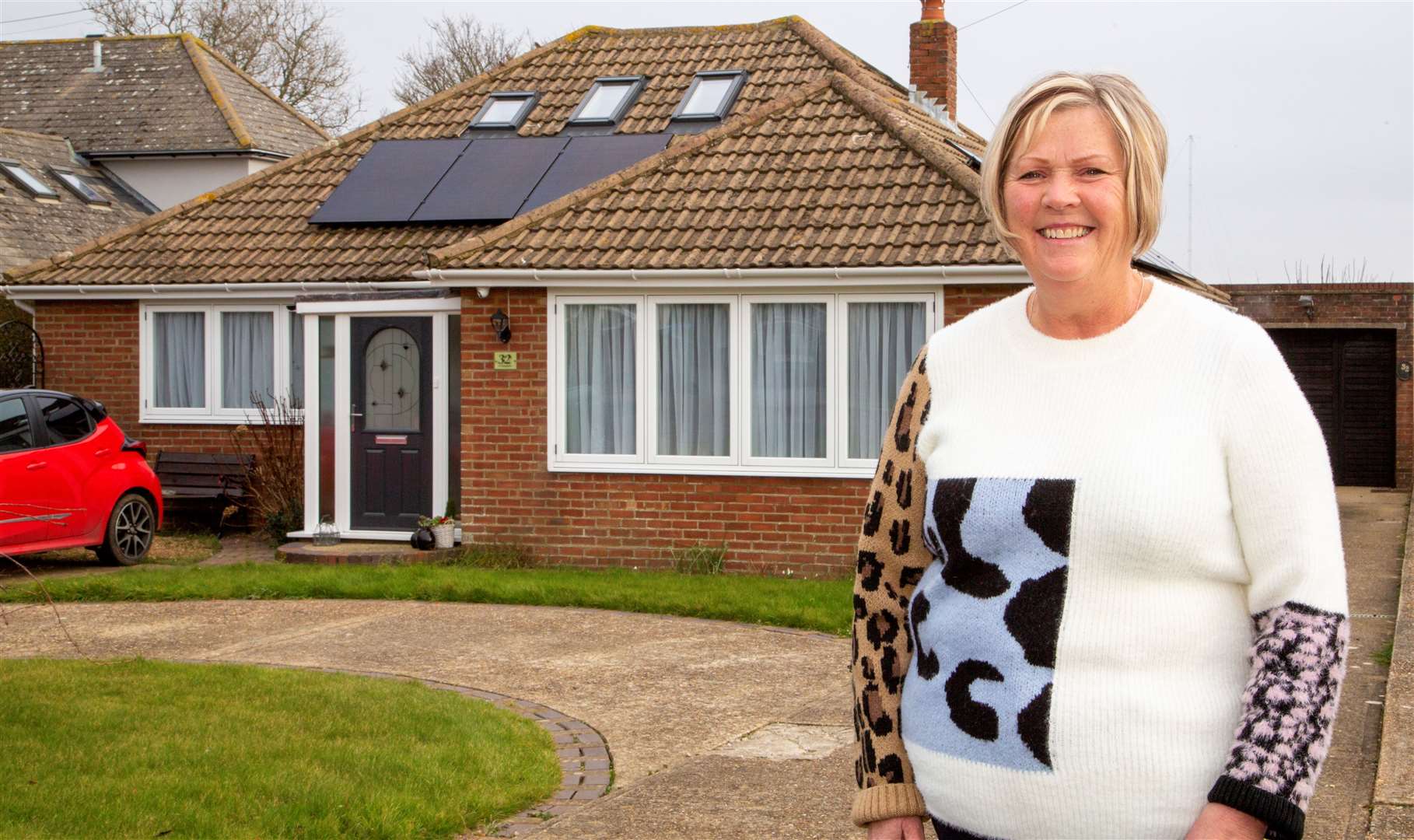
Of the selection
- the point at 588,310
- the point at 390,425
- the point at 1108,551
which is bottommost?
the point at 1108,551

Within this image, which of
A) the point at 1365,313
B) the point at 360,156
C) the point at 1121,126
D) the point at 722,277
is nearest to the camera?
the point at 1121,126

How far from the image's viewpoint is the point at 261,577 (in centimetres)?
1216

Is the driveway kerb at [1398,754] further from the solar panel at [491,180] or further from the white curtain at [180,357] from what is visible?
the white curtain at [180,357]

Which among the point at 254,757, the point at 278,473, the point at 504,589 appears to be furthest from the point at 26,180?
the point at 254,757

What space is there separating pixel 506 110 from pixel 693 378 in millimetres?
5627

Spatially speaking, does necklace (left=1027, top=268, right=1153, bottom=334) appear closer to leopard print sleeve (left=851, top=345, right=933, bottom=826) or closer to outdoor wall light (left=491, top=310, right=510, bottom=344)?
leopard print sleeve (left=851, top=345, right=933, bottom=826)

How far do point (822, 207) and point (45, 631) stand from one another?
6868 mm

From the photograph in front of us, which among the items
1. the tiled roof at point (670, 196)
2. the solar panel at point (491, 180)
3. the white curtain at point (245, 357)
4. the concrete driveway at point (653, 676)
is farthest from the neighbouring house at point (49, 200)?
the concrete driveway at point (653, 676)

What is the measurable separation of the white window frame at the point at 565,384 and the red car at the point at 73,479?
3818 millimetres

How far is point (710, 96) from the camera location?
55.3 ft

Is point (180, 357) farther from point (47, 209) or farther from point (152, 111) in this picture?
point (152, 111)

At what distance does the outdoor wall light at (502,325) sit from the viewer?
1327cm

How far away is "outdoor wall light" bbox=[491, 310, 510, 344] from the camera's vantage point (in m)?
13.3

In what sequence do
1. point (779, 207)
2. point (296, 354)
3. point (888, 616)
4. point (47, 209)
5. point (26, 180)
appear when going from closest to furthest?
point (888, 616), point (779, 207), point (296, 354), point (47, 209), point (26, 180)
